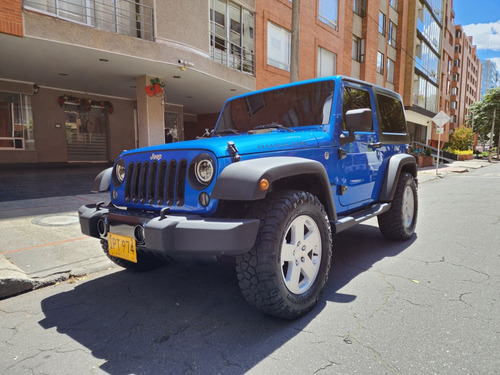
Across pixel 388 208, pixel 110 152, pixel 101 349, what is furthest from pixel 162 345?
pixel 110 152

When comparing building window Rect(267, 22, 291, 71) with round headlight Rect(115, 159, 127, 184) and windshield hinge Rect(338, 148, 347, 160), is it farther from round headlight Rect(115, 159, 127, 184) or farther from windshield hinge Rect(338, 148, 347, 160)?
round headlight Rect(115, 159, 127, 184)

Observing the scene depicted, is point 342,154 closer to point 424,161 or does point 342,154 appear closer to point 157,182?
point 157,182

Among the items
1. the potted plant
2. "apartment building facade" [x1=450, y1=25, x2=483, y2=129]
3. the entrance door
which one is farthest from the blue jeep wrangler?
"apartment building facade" [x1=450, y1=25, x2=483, y2=129]

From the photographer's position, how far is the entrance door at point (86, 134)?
14008 mm

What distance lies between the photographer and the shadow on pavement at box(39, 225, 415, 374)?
Answer: 6.94 feet

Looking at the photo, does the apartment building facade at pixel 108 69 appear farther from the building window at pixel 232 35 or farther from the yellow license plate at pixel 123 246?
the yellow license plate at pixel 123 246

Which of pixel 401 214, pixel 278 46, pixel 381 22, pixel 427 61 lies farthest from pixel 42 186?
pixel 427 61

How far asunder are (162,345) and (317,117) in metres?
2.47

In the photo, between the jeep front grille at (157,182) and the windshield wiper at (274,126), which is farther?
the windshield wiper at (274,126)

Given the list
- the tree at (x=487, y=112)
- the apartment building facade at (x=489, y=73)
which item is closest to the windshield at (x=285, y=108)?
the tree at (x=487, y=112)

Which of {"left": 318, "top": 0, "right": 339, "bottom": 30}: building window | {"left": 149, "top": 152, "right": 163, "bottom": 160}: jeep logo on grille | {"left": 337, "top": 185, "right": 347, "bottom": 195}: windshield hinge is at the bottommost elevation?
{"left": 337, "top": 185, "right": 347, "bottom": 195}: windshield hinge

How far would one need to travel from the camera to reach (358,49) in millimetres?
22219

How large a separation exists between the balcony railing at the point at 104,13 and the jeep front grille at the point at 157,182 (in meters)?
7.18

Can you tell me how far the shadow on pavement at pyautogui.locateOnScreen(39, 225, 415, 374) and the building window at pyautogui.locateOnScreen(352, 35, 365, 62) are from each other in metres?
21.5
